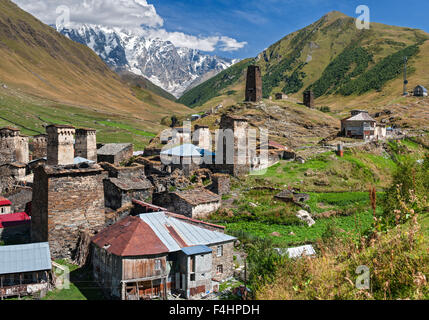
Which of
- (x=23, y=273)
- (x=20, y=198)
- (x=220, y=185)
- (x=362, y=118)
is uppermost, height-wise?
(x=362, y=118)

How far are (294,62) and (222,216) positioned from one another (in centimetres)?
18531

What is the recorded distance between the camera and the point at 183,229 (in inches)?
715

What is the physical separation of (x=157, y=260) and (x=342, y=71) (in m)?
158

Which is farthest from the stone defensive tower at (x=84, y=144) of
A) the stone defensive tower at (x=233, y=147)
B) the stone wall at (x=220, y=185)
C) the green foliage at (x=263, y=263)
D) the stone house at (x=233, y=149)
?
the green foliage at (x=263, y=263)

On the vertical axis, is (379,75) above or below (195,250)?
above

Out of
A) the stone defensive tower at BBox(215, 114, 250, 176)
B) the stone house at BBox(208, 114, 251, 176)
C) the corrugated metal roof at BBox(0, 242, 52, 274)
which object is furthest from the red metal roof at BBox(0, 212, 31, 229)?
the stone defensive tower at BBox(215, 114, 250, 176)

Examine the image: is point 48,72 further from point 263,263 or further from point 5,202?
point 263,263

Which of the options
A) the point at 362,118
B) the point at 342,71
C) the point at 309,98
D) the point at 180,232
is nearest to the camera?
the point at 180,232

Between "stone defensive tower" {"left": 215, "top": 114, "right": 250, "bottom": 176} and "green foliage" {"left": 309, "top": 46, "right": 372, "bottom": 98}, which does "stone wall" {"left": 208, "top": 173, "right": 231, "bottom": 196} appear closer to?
"stone defensive tower" {"left": 215, "top": 114, "right": 250, "bottom": 176}

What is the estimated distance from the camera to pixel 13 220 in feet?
82.6

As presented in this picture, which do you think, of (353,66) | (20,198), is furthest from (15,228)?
(353,66)

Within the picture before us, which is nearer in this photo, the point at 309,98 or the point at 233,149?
the point at 233,149

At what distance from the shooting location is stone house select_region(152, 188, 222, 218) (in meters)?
24.1

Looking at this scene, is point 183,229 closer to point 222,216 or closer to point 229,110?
point 222,216
